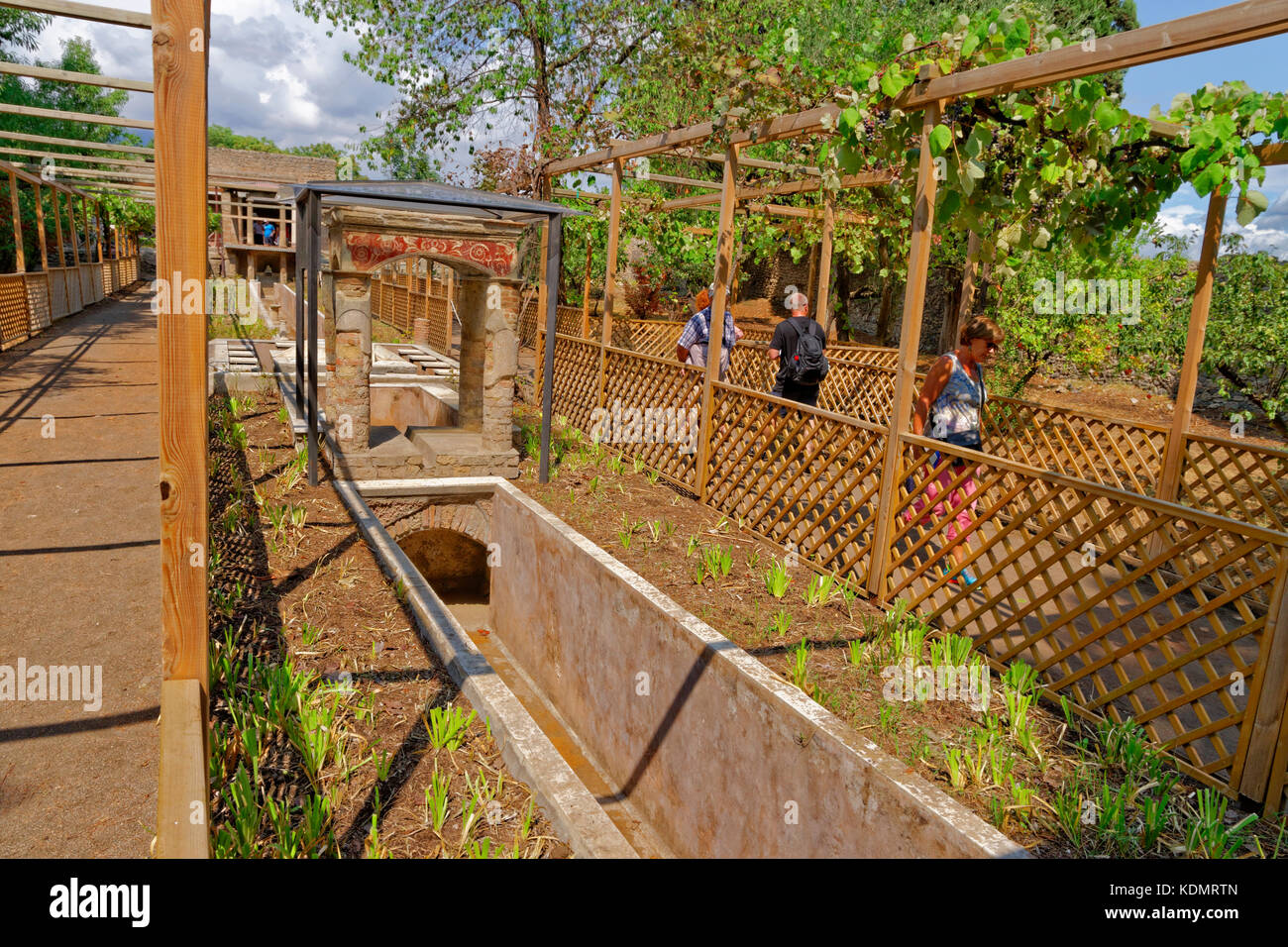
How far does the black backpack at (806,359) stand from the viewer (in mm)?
8328

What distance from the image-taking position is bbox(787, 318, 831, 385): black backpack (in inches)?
328

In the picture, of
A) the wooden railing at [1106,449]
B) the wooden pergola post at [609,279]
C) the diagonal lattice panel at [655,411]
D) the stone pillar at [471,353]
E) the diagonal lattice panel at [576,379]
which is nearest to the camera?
the wooden railing at [1106,449]

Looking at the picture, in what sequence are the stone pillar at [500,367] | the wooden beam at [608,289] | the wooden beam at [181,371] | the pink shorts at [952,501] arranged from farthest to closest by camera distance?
the wooden beam at [608,289], the stone pillar at [500,367], the pink shorts at [952,501], the wooden beam at [181,371]

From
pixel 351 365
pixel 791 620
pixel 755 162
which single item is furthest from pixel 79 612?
pixel 755 162

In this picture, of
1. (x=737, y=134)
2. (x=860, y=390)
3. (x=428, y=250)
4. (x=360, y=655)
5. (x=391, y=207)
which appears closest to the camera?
(x=360, y=655)

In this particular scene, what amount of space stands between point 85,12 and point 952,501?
5629mm

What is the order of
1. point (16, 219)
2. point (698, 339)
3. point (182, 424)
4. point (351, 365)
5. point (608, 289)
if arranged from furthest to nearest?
point (16, 219)
point (608, 289)
point (698, 339)
point (351, 365)
point (182, 424)

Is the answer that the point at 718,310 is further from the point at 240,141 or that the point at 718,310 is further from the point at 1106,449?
the point at 240,141

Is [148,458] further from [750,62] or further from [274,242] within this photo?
[274,242]

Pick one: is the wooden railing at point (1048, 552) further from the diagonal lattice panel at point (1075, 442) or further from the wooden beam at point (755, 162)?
the wooden beam at point (755, 162)

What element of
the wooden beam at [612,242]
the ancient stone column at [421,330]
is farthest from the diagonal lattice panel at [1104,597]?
the ancient stone column at [421,330]

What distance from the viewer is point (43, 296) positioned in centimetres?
1895

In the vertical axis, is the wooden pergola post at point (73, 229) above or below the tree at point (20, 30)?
below

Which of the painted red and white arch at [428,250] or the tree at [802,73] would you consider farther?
the painted red and white arch at [428,250]
